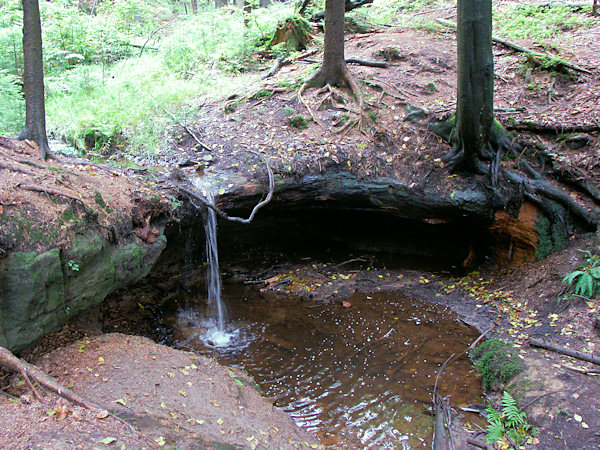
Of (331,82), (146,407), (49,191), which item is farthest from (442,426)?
(331,82)

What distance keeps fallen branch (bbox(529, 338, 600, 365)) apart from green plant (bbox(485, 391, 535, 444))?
3.66 feet

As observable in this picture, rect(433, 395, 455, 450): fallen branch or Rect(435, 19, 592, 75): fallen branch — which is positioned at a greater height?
Rect(435, 19, 592, 75): fallen branch

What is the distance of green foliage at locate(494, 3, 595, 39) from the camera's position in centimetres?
1180

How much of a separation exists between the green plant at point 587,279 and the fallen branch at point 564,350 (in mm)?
1097

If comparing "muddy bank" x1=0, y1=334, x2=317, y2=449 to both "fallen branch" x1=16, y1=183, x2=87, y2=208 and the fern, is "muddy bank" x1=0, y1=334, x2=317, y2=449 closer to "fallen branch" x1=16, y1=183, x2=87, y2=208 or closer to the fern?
"fallen branch" x1=16, y1=183, x2=87, y2=208

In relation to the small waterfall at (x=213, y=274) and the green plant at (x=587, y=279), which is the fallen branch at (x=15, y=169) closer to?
the small waterfall at (x=213, y=274)

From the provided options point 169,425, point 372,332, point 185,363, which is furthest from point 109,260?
point 372,332

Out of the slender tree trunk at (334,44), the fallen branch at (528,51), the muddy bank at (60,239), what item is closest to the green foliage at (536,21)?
the fallen branch at (528,51)

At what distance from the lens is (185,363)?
5.20 metres

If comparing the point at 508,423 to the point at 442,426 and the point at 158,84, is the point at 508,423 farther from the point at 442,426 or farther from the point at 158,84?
the point at 158,84

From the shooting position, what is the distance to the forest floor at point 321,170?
412 cm

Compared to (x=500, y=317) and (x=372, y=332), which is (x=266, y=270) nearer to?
(x=372, y=332)

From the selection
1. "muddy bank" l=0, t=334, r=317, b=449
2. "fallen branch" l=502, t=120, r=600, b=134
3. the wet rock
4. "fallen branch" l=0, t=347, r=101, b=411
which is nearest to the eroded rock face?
"muddy bank" l=0, t=334, r=317, b=449

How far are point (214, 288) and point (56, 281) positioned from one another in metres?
3.71
